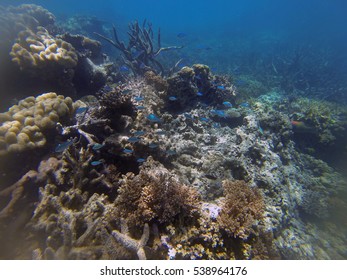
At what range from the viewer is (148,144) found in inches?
199

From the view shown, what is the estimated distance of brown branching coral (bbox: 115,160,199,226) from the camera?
136 inches

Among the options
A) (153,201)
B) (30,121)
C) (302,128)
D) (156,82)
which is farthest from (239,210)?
(302,128)

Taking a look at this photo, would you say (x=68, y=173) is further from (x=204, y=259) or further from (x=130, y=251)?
(x=204, y=259)

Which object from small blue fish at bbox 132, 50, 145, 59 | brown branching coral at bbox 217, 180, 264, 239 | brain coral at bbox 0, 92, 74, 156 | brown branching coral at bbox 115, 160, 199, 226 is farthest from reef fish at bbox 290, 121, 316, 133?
brain coral at bbox 0, 92, 74, 156

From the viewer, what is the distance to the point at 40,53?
6938 millimetres

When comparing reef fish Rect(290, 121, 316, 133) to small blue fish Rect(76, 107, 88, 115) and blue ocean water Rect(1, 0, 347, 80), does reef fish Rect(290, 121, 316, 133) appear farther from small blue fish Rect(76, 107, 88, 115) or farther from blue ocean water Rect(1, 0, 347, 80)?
small blue fish Rect(76, 107, 88, 115)

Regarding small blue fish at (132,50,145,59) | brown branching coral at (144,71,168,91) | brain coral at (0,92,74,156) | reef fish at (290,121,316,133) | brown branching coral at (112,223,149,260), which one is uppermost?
small blue fish at (132,50,145,59)

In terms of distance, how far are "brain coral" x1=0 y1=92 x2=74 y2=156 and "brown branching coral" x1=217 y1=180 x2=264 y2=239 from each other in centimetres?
423

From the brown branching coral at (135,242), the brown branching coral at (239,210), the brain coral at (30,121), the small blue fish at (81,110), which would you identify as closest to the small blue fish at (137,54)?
the brain coral at (30,121)

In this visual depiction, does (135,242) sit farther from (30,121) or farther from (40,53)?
(40,53)

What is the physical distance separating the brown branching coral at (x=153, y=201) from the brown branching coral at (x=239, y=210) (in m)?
0.56

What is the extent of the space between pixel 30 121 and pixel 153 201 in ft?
11.9

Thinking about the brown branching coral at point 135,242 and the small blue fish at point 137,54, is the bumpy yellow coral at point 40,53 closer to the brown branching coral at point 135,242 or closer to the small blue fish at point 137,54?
the small blue fish at point 137,54

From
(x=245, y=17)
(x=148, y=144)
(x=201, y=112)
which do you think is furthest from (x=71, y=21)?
(x=245, y=17)
